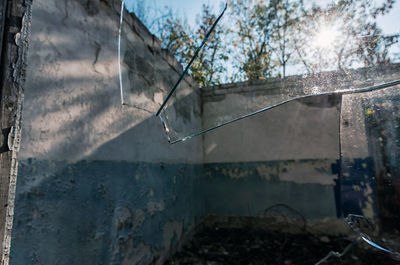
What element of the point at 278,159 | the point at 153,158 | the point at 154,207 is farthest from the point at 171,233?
the point at 278,159

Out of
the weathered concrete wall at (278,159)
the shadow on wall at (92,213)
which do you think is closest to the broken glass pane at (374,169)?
the shadow on wall at (92,213)

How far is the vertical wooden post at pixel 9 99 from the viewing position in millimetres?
597

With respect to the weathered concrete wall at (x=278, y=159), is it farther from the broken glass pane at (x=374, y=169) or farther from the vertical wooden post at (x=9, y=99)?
the vertical wooden post at (x=9, y=99)

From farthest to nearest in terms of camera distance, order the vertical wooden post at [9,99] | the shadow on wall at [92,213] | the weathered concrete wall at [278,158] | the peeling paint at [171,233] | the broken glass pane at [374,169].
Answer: the weathered concrete wall at [278,158], the peeling paint at [171,233], the shadow on wall at [92,213], the broken glass pane at [374,169], the vertical wooden post at [9,99]

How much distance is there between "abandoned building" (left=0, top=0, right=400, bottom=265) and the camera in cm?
75

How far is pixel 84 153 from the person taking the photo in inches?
50.1

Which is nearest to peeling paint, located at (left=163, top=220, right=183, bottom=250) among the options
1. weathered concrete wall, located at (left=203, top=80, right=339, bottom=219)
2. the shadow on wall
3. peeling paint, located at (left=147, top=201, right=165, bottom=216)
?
the shadow on wall

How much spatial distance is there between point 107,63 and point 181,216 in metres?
1.68

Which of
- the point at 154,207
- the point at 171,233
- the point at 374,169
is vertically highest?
the point at 374,169

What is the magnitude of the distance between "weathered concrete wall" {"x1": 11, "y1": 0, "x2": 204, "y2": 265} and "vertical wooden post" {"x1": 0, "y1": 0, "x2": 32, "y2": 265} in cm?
39

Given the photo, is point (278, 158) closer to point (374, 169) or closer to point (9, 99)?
point (374, 169)

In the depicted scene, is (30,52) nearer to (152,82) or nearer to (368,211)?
(152,82)

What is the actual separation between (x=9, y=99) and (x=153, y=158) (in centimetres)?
139

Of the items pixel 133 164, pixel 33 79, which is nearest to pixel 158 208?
pixel 133 164
